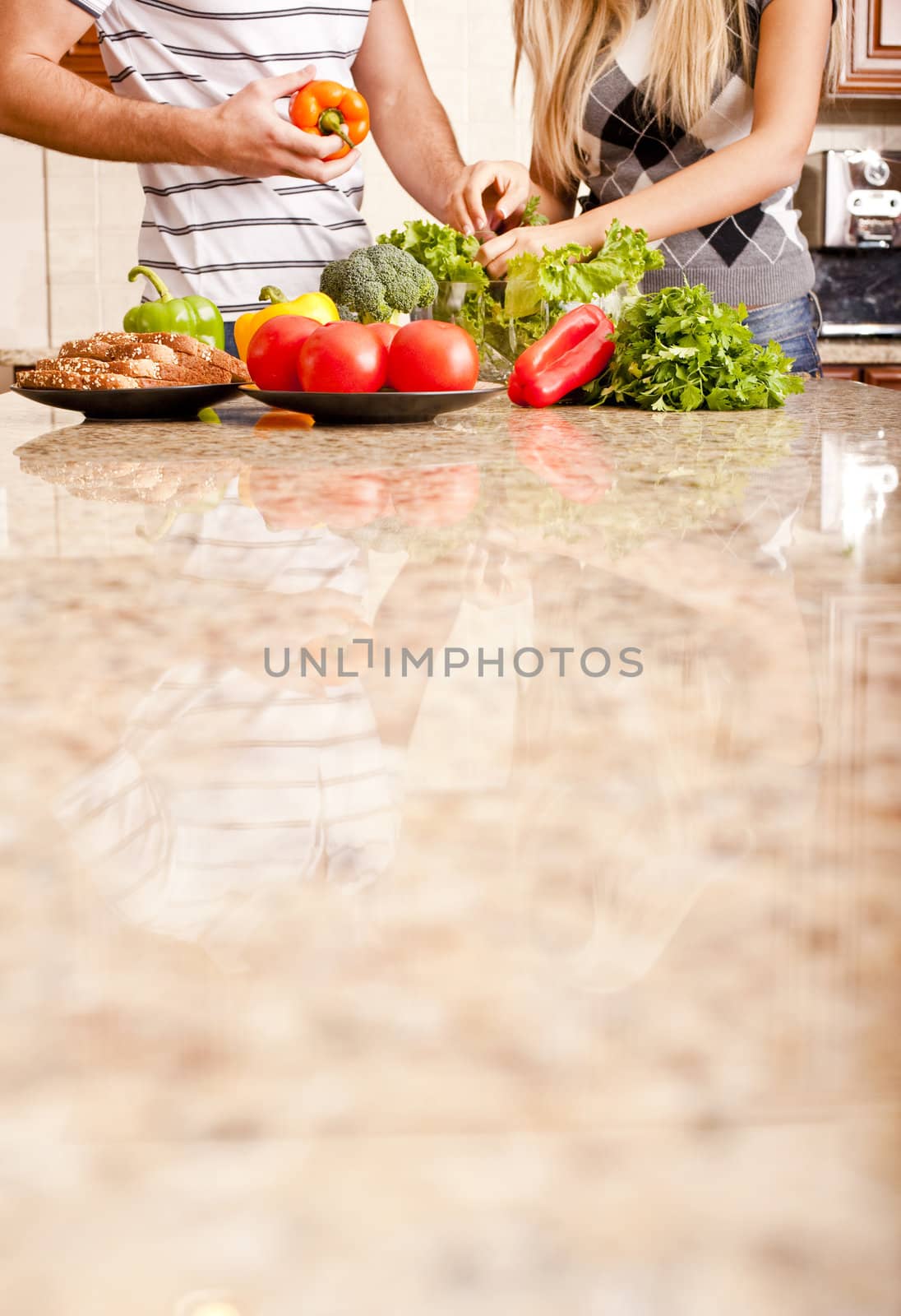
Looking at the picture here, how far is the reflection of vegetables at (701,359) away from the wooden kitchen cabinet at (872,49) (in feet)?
9.10

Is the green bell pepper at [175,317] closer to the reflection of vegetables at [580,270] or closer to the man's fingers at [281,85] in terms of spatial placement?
the man's fingers at [281,85]

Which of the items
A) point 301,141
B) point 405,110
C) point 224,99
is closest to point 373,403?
point 301,141

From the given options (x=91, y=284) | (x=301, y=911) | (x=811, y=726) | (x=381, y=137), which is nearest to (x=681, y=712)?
(x=811, y=726)

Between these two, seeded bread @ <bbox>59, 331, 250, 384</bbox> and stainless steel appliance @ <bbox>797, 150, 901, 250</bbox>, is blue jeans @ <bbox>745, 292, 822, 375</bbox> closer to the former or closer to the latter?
seeded bread @ <bbox>59, 331, 250, 384</bbox>

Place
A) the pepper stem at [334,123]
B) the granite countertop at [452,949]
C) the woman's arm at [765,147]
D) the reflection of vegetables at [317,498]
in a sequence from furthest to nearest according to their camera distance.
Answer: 1. the pepper stem at [334,123]
2. the woman's arm at [765,147]
3. the reflection of vegetables at [317,498]
4. the granite countertop at [452,949]

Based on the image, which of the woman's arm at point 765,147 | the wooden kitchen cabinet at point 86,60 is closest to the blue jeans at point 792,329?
the woman's arm at point 765,147

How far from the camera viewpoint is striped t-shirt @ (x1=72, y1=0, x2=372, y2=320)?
1.70m

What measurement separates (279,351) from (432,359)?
16 centimetres

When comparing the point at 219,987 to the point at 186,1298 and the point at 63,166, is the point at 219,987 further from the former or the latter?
the point at 63,166

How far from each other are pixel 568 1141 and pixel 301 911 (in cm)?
7

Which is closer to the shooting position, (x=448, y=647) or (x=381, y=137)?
(x=448, y=647)

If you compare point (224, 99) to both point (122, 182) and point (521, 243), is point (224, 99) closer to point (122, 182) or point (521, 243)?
point (521, 243)

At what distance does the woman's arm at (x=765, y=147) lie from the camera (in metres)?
1.46

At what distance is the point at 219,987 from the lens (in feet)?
0.62
